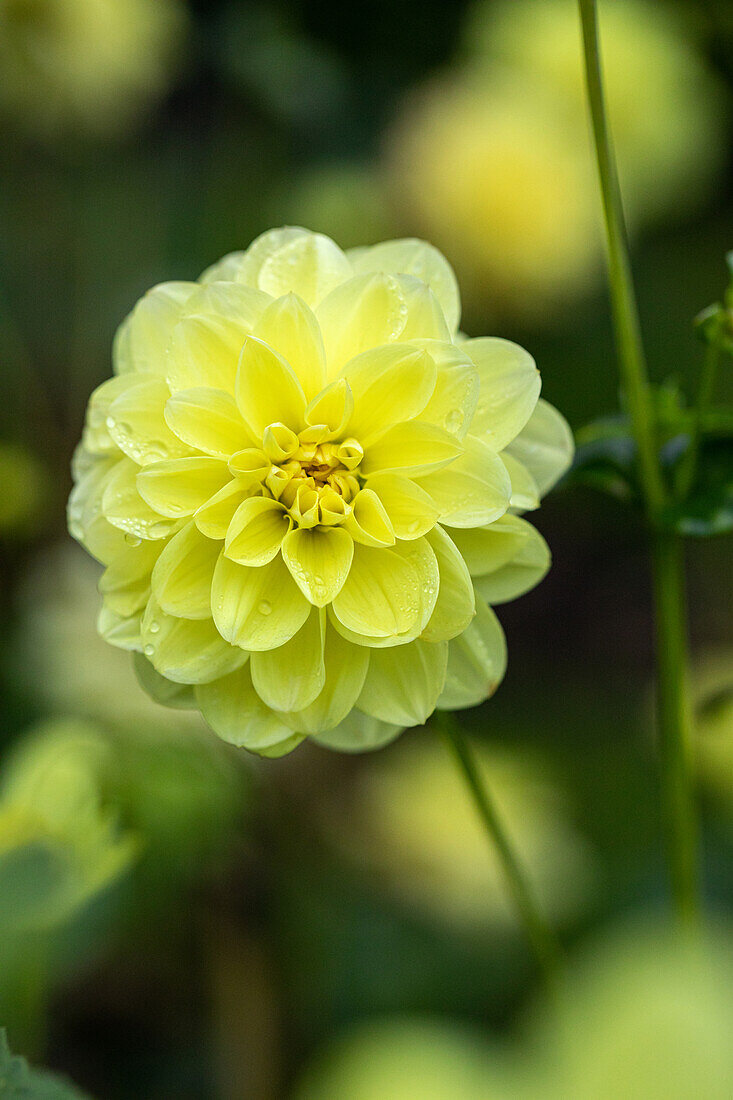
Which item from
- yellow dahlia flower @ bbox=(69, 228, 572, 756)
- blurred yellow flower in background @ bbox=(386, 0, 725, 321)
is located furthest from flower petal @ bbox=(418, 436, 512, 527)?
blurred yellow flower in background @ bbox=(386, 0, 725, 321)

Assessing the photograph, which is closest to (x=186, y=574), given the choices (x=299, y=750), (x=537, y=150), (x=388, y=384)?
(x=388, y=384)

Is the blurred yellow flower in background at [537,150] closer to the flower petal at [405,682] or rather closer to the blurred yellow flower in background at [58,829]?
the blurred yellow flower in background at [58,829]

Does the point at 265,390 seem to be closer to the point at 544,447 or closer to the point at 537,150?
the point at 544,447

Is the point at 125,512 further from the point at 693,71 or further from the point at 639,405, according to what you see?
the point at 693,71

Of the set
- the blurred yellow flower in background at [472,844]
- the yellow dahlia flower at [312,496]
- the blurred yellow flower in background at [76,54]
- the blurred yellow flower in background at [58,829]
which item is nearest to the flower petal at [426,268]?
the yellow dahlia flower at [312,496]

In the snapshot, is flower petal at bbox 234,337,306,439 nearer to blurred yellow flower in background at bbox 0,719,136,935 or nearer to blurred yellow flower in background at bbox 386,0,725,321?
blurred yellow flower in background at bbox 0,719,136,935
